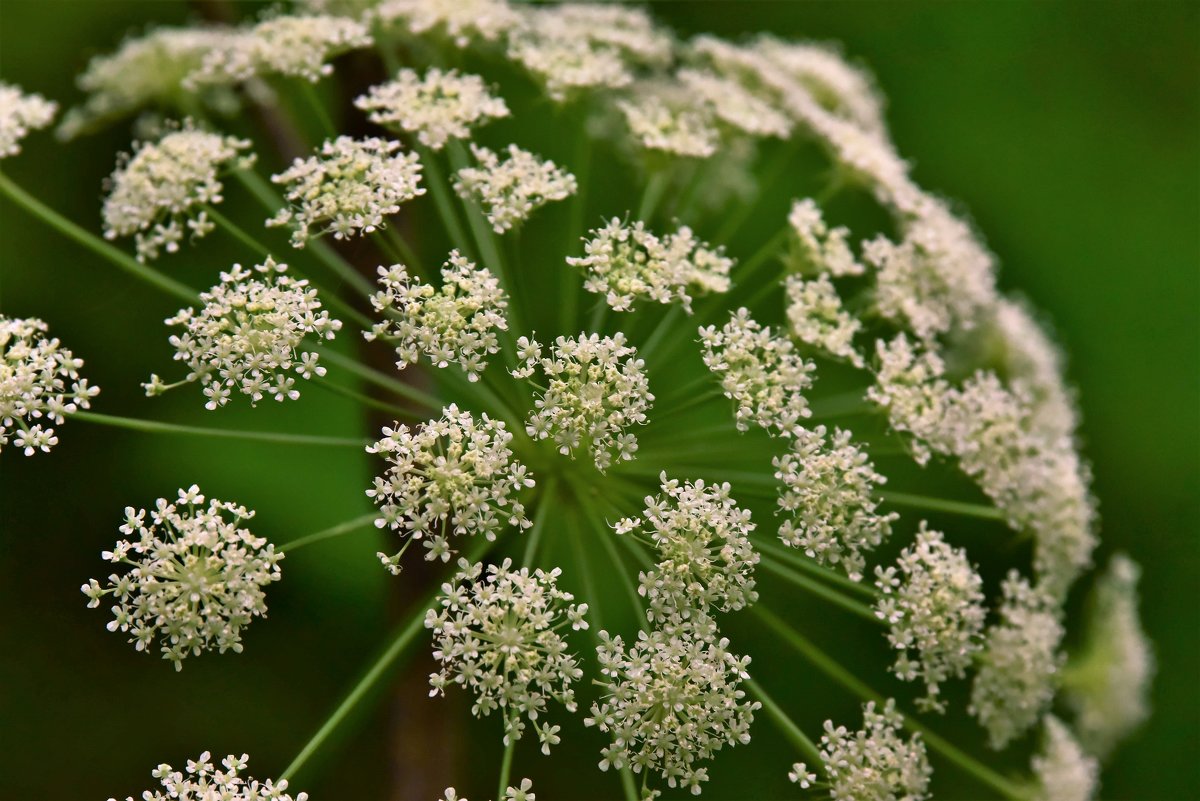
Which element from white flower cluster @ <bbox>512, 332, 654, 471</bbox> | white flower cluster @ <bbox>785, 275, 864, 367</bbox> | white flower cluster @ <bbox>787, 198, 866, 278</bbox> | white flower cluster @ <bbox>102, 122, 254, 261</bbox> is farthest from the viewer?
white flower cluster @ <bbox>787, 198, 866, 278</bbox>

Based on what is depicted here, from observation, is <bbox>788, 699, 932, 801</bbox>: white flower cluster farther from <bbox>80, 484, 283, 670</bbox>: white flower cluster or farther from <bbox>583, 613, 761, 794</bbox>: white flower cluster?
<bbox>80, 484, 283, 670</bbox>: white flower cluster

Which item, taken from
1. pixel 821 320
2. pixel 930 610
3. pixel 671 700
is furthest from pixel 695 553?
pixel 821 320

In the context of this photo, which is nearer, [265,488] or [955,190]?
[265,488]

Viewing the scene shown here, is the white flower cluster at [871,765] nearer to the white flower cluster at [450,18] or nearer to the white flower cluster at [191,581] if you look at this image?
the white flower cluster at [191,581]

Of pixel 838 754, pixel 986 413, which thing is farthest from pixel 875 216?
pixel 838 754

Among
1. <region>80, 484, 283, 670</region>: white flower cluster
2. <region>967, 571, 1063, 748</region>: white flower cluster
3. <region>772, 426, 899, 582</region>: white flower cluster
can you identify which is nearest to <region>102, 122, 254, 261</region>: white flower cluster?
<region>80, 484, 283, 670</region>: white flower cluster

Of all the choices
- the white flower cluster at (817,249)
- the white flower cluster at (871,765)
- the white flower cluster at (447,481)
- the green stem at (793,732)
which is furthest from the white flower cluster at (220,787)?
the white flower cluster at (817,249)

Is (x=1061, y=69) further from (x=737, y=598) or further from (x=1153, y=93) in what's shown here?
(x=737, y=598)
